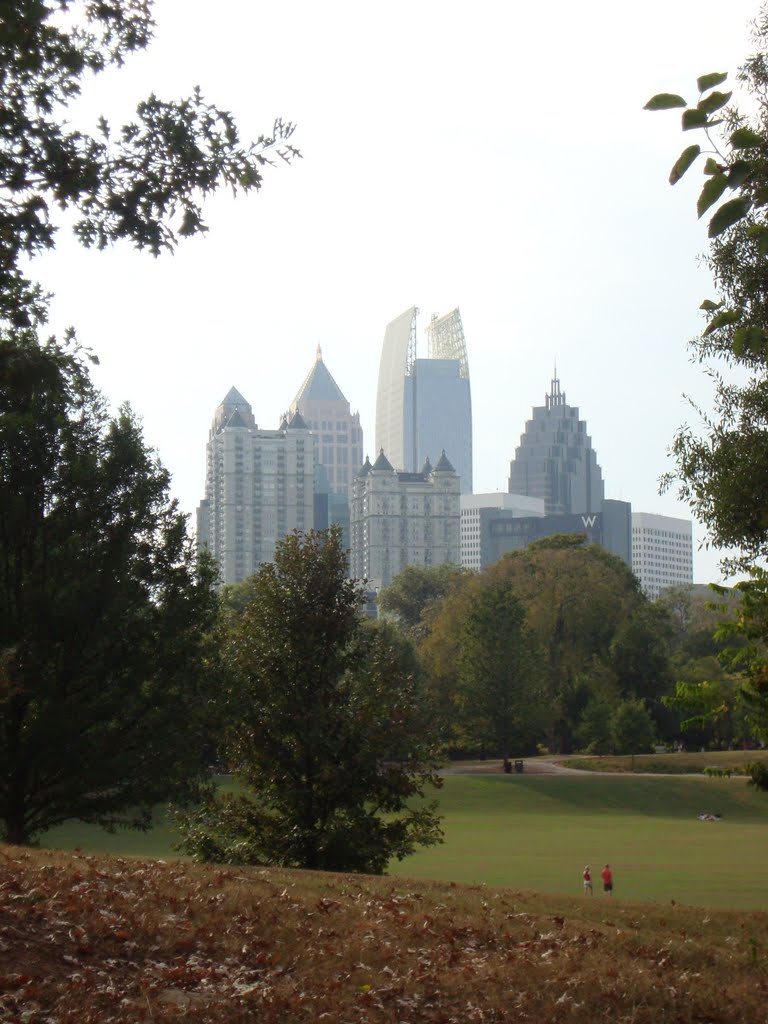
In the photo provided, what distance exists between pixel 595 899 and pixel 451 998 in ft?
23.0

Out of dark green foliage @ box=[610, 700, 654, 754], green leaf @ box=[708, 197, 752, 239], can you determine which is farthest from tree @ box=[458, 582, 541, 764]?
green leaf @ box=[708, 197, 752, 239]

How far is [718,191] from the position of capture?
18.7 ft

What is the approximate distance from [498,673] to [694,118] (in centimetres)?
6688

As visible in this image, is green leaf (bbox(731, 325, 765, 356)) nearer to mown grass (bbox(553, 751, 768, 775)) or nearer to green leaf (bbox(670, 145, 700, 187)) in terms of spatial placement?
green leaf (bbox(670, 145, 700, 187))

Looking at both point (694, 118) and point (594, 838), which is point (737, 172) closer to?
point (694, 118)

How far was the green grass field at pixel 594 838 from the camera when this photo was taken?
3095cm

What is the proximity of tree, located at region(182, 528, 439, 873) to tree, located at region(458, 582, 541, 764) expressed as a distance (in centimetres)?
4953

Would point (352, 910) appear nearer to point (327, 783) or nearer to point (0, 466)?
point (327, 783)

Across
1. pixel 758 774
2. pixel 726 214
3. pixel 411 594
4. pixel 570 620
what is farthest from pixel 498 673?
pixel 411 594

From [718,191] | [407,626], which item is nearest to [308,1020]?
[718,191]

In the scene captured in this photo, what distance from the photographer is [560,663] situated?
277 feet

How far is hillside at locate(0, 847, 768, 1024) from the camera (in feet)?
28.3

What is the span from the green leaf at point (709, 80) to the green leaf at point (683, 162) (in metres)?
0.26

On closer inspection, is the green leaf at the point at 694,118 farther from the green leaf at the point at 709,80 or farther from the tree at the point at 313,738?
the tree at the point at 313,738
